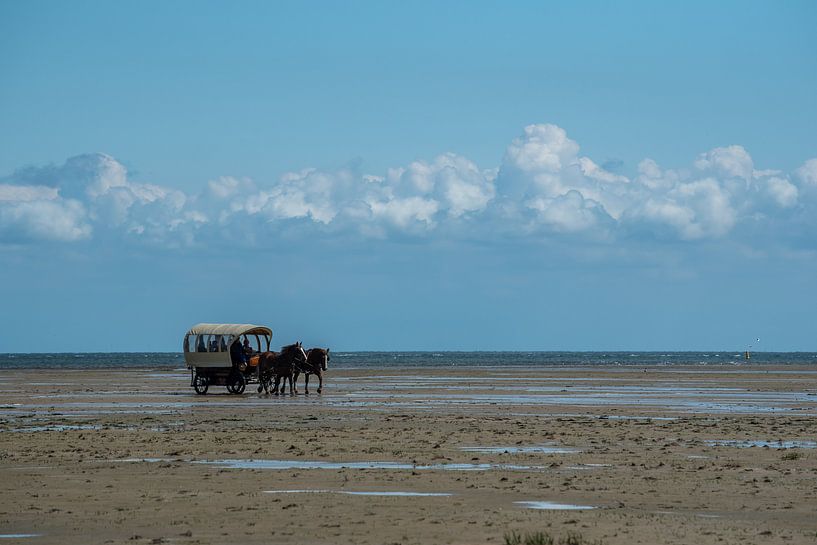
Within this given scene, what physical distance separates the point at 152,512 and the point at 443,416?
739 inches

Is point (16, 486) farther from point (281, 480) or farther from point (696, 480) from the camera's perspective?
point (696, 480)

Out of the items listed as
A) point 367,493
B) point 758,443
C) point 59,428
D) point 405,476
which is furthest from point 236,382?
point 367,493

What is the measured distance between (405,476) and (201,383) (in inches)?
1213

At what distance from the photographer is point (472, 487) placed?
17.7 m

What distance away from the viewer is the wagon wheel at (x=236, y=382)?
158 ft

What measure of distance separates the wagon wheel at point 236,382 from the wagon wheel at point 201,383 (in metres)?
0.91

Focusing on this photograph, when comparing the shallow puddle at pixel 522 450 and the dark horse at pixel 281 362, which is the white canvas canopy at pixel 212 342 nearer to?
the dark horse at pixel 281 362

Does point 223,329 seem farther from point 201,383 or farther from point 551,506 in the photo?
point 551,506

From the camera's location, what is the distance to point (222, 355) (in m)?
47.4

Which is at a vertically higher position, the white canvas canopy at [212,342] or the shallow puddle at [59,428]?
the white canvas canopy at [212,342]

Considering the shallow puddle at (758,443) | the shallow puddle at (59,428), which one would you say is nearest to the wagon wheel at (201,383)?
the shallow puddle at (59,428)

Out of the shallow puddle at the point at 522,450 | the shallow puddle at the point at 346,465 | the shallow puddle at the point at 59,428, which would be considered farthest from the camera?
the shallow puddle at the point at 59,428

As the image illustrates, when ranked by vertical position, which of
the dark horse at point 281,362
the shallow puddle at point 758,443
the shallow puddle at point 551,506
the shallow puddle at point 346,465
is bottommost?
the shallow puddle at point 551,506

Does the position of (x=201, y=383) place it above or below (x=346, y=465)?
above
